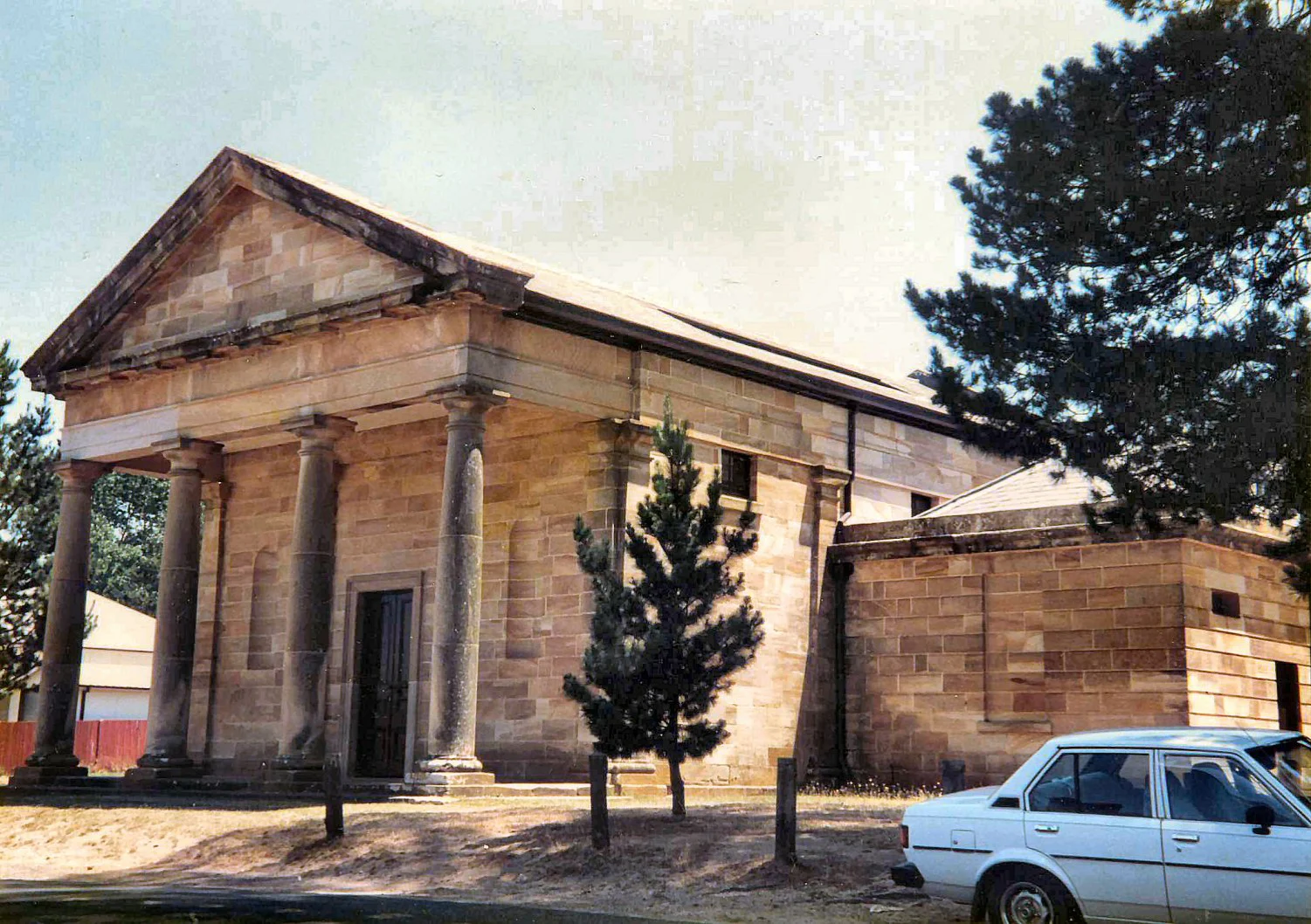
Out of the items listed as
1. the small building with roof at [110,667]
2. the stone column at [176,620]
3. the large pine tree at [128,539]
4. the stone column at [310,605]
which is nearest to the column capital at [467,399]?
the stone column at [310,605]

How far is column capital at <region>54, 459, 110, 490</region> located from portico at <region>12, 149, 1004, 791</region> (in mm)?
36

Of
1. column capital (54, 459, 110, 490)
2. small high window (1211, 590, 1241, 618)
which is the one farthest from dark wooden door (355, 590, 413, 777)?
small high window (1211, 590, 1241, 618)

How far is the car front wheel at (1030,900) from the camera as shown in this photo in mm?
9672

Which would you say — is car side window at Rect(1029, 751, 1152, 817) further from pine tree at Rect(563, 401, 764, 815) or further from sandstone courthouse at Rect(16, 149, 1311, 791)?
sandstone courthouse at Rect(16, 149, 1311, 791)

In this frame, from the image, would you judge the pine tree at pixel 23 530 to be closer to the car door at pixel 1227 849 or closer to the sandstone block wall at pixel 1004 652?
the sandstone block wall at pixel 1004 652

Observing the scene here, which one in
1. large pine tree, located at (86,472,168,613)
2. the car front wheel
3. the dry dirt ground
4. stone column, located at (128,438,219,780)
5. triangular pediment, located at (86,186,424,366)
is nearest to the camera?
the car front wheel

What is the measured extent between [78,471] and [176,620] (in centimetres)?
402

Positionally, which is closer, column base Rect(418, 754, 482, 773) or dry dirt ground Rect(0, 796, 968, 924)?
dry dirt ground Rect(0, 796, 968, 924)

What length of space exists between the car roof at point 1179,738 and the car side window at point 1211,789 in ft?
0.37

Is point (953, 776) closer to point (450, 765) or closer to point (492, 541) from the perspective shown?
point (450, 765)

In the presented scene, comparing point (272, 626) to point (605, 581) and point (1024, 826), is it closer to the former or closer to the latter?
point (605, 581)

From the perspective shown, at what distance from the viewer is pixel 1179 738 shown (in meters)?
9.70

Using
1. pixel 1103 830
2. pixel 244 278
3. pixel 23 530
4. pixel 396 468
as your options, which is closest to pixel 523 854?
pixel 1103 830

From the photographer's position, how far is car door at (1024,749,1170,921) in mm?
9406
